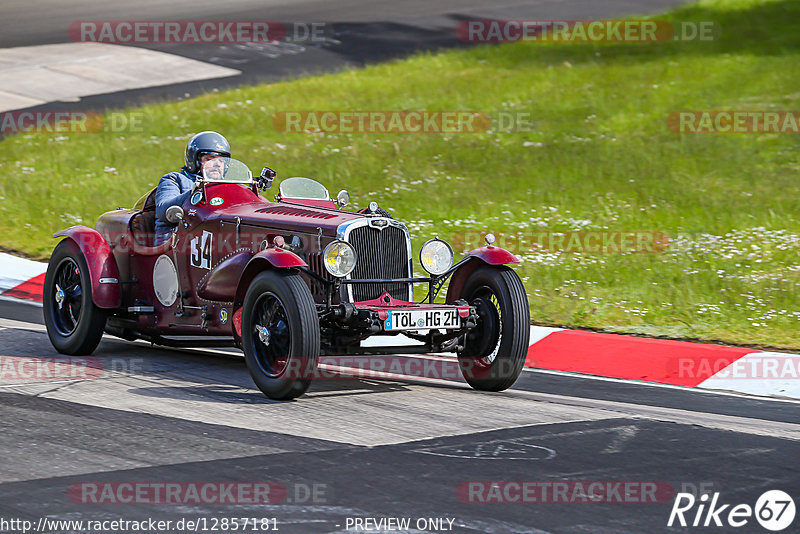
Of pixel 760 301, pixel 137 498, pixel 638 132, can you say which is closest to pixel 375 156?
pixel 638 132

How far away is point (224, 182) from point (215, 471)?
11.8ft

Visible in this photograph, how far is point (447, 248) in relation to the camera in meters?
8.53

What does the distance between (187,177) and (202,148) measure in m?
0.29

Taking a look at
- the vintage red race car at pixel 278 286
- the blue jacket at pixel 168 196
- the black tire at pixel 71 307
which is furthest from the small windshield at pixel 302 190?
the black tire at pixel 71 307

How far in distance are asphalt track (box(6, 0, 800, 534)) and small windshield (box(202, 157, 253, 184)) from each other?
4.86ft

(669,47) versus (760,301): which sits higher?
(669,47)

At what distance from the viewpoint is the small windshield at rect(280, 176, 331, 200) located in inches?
360

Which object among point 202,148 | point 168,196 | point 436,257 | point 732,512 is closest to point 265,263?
point 436,257

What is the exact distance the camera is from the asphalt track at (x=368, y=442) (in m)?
5.40

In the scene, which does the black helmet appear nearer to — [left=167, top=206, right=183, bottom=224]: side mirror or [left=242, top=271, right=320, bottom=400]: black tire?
[left=167, top=206, right=183, bottom=224]: side mirror

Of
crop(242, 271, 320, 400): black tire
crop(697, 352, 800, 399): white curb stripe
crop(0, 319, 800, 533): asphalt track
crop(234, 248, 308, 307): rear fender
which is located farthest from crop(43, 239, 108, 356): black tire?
crop(697, 352, 800, 399): white curb stripe

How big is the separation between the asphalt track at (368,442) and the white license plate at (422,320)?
1.70 feet

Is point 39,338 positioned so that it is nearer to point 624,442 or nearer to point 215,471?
point 215,471

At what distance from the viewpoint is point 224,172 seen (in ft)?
30.0
